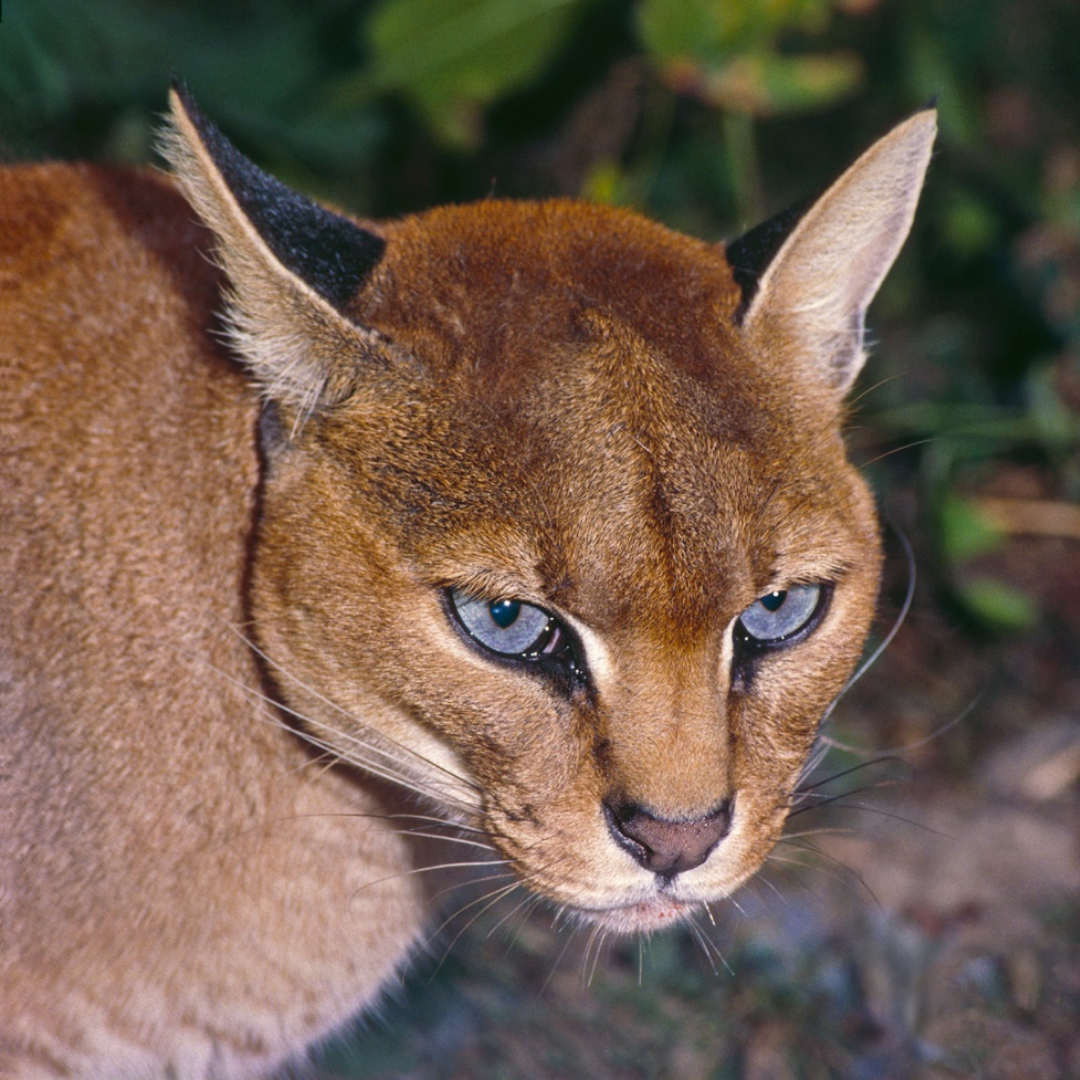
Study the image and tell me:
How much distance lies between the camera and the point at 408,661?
2793mm

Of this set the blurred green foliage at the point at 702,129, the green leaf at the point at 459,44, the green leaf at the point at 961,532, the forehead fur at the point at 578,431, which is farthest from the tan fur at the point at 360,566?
the green leaf at the point at 961,532

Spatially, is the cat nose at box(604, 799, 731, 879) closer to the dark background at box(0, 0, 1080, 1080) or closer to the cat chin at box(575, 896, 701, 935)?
the cat chin at box(575, 896, 701, 935)

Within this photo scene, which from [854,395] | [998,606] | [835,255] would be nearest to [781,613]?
[835,255]

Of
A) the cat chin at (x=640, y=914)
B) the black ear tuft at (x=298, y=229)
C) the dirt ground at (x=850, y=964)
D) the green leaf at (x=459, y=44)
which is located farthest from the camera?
the green leaf at (x=459, y=44)

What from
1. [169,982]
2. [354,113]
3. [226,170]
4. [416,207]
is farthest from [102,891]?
[416,207]

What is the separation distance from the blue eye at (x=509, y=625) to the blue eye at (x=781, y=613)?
1.41 ft

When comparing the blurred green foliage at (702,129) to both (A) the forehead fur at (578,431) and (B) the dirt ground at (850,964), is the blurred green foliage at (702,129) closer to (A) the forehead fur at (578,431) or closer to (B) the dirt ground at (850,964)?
(B) the dirt ground at (850,964)

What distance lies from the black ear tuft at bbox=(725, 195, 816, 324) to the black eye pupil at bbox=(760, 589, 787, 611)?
61cm

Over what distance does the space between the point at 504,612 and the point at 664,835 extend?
21.3 inches

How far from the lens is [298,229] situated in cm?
275

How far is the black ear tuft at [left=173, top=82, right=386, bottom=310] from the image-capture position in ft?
8.55

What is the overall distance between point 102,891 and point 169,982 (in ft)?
1.01

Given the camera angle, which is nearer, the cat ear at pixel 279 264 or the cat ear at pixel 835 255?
the cat ear at pixel 279 264

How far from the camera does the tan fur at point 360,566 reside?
270 centimetres
